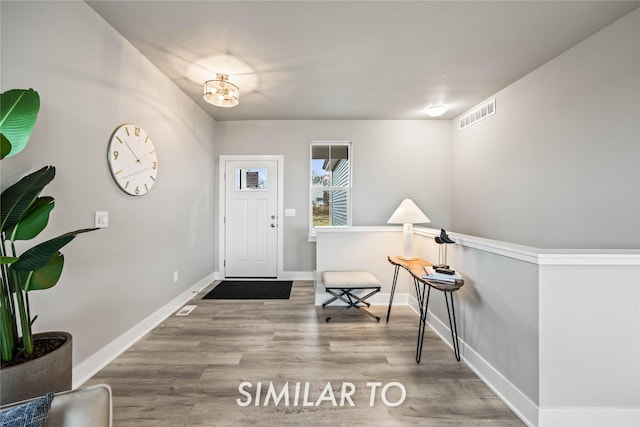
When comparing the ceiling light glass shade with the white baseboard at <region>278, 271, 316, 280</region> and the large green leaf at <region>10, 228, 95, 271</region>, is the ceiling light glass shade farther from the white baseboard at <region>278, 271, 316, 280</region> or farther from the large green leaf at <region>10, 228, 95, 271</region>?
the large green leaf at <region>10, 228, 95, 271</region>

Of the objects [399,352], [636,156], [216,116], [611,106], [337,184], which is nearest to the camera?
[636,156]

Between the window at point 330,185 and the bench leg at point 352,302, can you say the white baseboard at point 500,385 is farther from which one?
the window at point 330,185

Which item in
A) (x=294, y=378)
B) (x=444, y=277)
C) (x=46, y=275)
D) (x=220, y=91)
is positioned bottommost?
(x=294, y=378)

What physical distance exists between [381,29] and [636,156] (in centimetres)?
213

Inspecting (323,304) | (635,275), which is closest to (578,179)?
(635,275)

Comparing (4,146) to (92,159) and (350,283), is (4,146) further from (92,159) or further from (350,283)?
(350,283)

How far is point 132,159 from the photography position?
2283 mm

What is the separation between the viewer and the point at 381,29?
2096 millimetres

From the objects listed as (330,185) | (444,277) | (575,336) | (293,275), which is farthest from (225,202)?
(575,336)

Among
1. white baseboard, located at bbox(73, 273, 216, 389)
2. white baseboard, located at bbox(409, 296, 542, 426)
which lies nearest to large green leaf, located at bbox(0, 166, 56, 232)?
white baseboard, located at bbox(73, 273, 216, 389)

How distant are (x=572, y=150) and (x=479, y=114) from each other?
1.51 m

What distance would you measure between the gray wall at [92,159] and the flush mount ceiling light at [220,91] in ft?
1.71

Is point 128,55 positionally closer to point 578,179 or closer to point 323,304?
point 323,304

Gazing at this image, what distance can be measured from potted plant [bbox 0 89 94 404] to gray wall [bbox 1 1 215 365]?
13.9 inches
